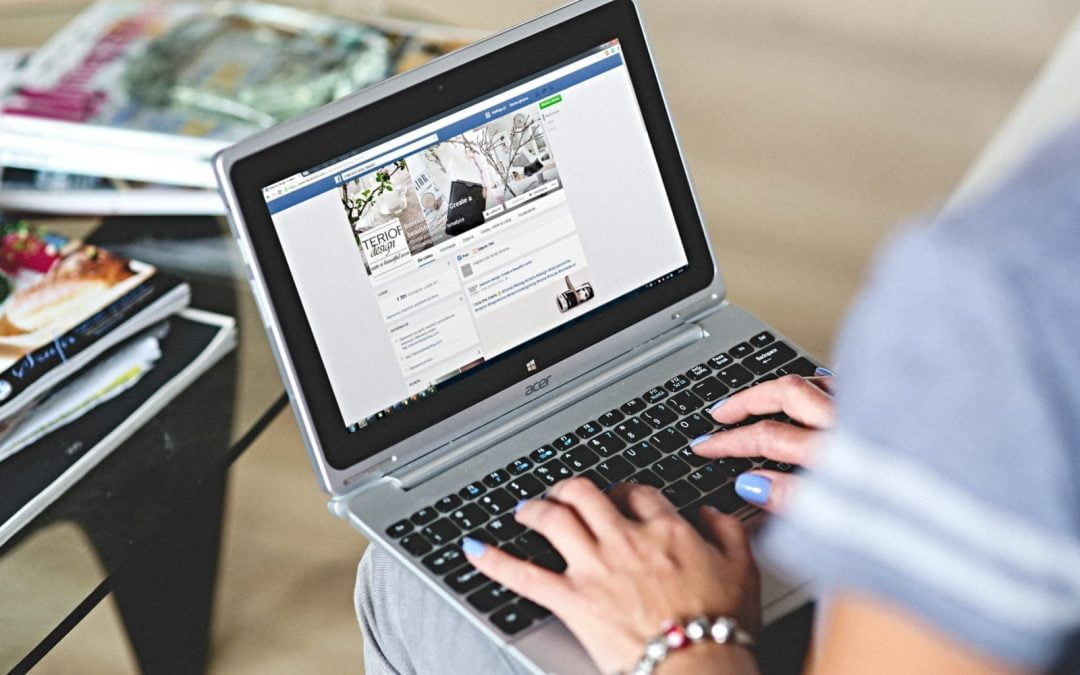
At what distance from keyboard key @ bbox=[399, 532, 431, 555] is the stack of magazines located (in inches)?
21.9

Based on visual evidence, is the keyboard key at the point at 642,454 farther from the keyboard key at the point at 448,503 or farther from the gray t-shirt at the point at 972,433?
the gray t-shirt at the point at 972,433

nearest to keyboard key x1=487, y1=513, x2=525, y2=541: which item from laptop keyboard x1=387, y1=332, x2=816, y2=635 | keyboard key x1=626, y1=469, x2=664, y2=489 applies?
laptop keyboard x1=387, y1=332, x2=816, y2=635

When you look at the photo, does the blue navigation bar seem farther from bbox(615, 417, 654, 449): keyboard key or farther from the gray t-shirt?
the gray t-shirt

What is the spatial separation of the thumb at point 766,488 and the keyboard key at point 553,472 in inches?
5.4

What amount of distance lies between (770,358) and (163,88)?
782 millimetres

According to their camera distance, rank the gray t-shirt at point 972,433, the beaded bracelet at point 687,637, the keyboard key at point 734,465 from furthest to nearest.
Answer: the keyboard key at point 734,465 < the beaded bracelet at point 687,637 < the gray t-shirt at point 972,433

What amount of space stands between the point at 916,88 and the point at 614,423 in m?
1.84

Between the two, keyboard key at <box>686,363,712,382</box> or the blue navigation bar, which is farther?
keyboard key at <box>686,363,712,382</box>

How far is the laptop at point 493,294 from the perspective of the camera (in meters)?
0.93

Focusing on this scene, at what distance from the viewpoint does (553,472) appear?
98 centimetres

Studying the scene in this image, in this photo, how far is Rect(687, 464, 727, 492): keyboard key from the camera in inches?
38.1

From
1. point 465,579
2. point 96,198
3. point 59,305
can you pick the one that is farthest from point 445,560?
point 96,198

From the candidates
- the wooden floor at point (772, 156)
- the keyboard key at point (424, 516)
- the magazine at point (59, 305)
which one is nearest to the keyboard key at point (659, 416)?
the keyboard key at point (424, 516)

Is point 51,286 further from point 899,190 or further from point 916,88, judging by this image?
point 916,88
